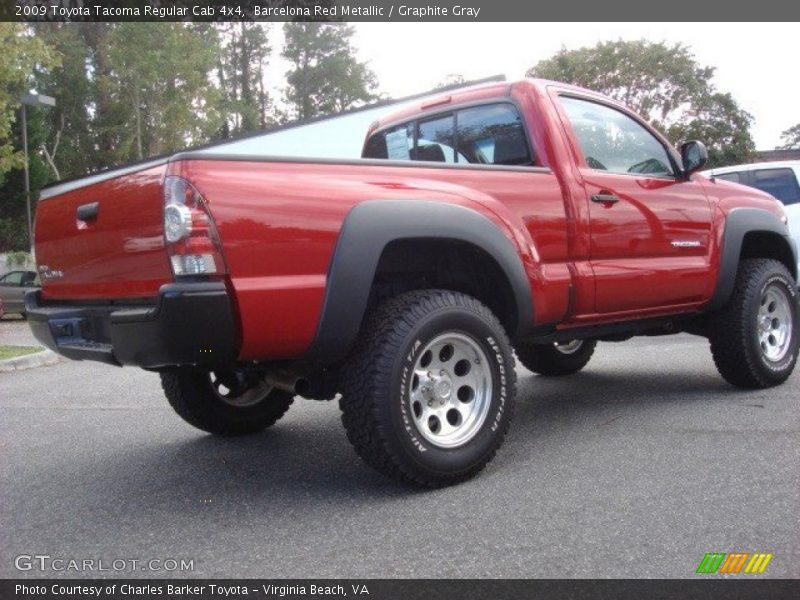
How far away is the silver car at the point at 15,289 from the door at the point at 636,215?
17896mm

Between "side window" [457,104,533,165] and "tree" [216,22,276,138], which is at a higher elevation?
"tree" [216,22,276,138]

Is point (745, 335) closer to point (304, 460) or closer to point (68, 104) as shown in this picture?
point (304, 460)

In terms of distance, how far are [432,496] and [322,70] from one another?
45.3m

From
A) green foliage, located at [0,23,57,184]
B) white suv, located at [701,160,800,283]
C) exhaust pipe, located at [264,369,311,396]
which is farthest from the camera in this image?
green foliage, located at [0,23,57,184]

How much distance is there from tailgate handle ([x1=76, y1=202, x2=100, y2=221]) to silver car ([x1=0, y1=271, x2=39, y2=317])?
57.8 ft

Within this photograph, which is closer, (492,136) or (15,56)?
(492,136)

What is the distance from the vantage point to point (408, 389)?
3180 mm

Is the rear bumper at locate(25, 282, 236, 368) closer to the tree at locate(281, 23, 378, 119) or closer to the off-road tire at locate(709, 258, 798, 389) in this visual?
the off-road tire at locate(709, 258, 798, 389)

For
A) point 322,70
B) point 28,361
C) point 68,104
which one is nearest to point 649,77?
point 322,70

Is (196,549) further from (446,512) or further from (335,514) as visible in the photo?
(446,512)

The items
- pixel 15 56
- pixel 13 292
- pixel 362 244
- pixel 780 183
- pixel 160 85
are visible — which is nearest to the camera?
pixel 362 244

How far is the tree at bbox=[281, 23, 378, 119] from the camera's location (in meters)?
45.8

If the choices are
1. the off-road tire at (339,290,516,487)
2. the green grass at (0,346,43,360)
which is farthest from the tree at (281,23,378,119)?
the off-road tire at (339,290,516,487)
